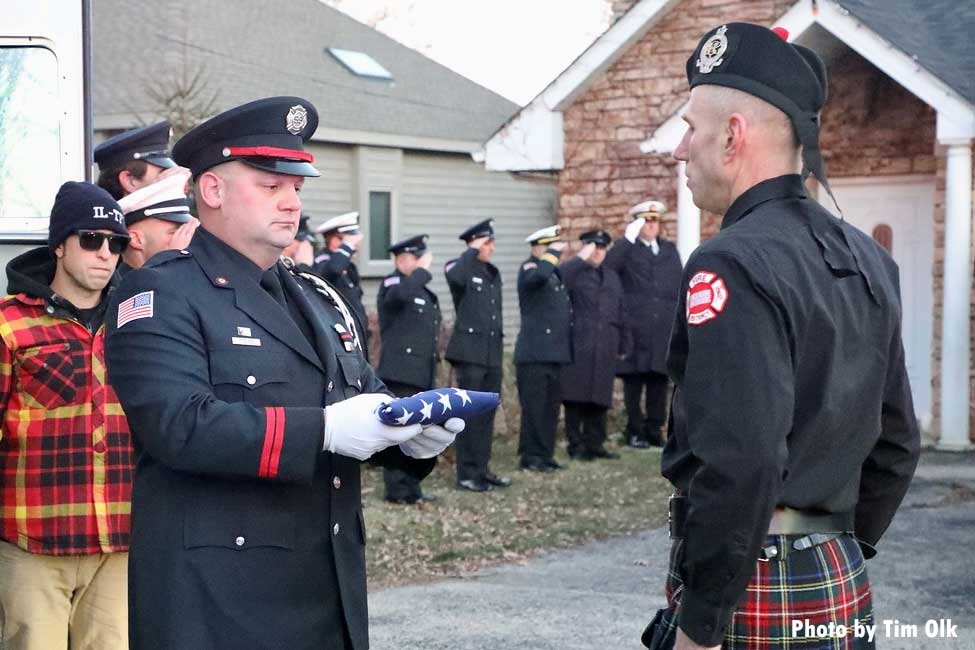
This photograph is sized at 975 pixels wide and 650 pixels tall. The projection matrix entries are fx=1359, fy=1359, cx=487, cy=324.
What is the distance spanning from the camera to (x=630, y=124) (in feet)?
48.2

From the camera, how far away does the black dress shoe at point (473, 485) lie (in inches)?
431

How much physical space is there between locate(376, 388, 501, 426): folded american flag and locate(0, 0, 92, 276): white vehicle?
6.85 feet

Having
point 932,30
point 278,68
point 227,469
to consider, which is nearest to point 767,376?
point 227,469

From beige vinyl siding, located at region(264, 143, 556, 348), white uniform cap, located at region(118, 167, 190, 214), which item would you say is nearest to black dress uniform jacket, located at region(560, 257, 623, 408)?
beige vinyl siding, located at region(264, 143, 556, 348)

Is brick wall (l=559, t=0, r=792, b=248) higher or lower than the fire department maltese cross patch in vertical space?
higher

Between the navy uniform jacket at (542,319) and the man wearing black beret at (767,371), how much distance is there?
350 inches

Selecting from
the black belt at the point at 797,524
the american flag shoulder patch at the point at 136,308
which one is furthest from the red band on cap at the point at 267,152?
the black belt at the point at 797,524

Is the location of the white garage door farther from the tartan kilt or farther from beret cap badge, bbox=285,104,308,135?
the tartan kilt

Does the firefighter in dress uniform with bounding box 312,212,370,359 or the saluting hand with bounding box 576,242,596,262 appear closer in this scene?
the firefighter in dress uniform with bounding box 312,212,370,359

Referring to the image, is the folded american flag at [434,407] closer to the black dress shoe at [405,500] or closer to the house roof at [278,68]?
the black dress shoe at [405,500]

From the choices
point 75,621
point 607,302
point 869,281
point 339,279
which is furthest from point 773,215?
point 607,302

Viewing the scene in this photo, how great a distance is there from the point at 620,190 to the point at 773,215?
39.1 feet

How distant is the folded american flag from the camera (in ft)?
10.2

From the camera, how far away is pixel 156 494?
129 inches
